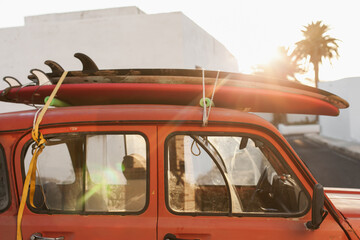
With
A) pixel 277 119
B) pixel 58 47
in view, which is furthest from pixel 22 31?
pixel 277 119

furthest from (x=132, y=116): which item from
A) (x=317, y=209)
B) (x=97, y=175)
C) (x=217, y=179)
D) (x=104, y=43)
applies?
(x=104, y=43)

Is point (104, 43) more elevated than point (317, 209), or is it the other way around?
point (104, 43)

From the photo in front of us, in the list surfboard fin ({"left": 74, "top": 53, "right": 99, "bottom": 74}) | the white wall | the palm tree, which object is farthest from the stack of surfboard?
the palm tree

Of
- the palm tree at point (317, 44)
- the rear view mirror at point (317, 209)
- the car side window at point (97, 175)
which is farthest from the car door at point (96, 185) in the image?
the palm tree at point (317, 44)

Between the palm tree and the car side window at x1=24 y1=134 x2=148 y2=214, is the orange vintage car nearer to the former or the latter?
the car side window at x1=24 y1=134 x2=148 y2=214

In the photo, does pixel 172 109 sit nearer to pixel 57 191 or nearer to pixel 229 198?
pixel 229 198

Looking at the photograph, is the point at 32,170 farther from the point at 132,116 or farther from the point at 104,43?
the point at 104,43

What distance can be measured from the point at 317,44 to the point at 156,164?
36.1 m

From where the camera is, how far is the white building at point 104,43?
11.0 metres

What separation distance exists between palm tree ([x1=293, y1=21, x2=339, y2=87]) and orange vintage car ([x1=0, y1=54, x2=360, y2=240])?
1372 inches

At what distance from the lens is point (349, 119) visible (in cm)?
2033

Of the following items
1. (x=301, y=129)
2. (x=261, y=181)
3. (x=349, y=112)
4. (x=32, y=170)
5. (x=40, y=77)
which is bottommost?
(x=301, y=129)

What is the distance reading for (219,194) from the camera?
199 cm

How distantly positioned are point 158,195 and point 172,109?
527 millimetres
